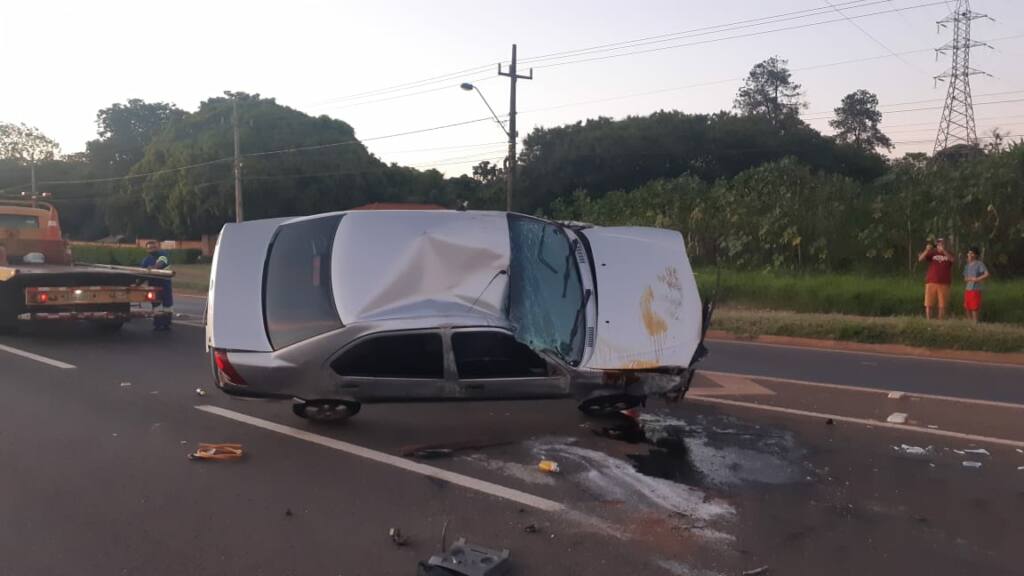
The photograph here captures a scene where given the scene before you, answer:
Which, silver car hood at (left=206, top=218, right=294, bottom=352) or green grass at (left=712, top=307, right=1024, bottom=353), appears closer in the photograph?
silver car hood at (left=206, top=218, right=294, bottom=352)

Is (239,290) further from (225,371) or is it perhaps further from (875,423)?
(875,423)

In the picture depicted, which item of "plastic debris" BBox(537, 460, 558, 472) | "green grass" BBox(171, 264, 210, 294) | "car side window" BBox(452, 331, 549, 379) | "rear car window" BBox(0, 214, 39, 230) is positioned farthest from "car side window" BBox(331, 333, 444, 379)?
"green grass" BBox(171, 264, 210, 294)

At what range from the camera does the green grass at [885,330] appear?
47.8 ft

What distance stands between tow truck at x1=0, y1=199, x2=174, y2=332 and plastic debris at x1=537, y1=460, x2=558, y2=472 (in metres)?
10.3

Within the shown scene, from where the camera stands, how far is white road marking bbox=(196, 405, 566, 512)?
243 inches

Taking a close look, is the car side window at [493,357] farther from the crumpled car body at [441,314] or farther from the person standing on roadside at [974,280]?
the person standing on roadside at [974,280]

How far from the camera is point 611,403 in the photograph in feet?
25.9

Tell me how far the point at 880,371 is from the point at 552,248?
260 inches

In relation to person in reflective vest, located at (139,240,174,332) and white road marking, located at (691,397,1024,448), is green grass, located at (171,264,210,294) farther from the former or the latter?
white road marking, located at (691,397,1024,448)

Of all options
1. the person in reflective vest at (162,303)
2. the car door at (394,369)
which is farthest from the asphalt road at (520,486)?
the person in reflective vest at (162,303)

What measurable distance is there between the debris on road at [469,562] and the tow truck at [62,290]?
11.7m

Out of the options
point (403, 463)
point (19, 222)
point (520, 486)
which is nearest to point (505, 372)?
point (403, 463)

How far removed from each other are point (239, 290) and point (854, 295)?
52.6 ft

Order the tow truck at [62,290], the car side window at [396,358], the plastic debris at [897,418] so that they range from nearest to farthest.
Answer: the car side window at [396,358]
the plastic debris at [897,418]
the tow truck at [62,290]
